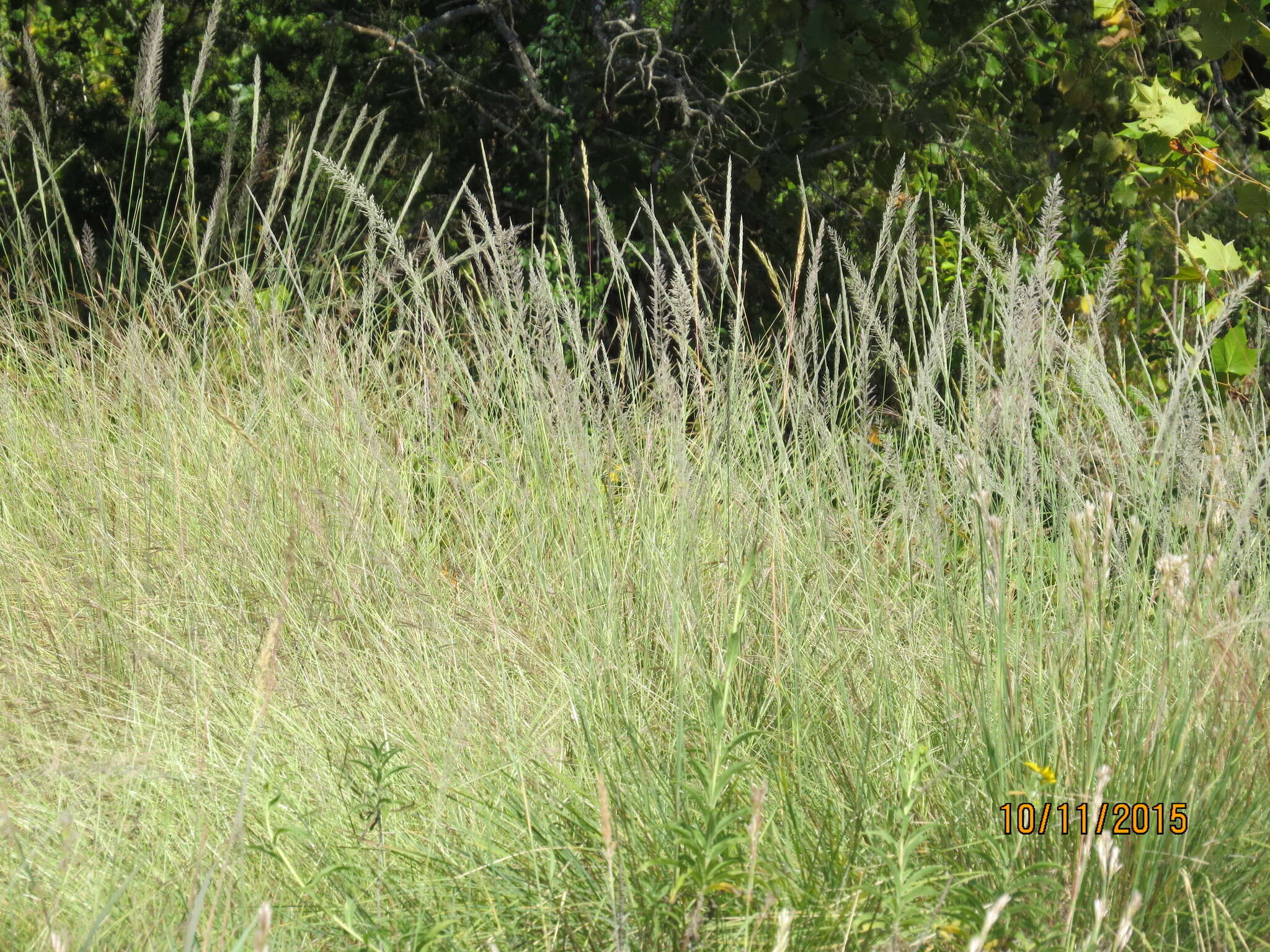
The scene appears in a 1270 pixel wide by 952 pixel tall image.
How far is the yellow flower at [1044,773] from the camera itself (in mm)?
1383

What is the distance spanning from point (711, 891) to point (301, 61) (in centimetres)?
448

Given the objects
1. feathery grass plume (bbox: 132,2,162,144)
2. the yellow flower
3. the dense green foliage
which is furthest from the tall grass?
Result: the dense green foliage

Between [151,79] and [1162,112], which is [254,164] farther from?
[1162,112]

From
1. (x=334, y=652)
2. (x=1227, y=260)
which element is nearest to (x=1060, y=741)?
(x=334, y=652)

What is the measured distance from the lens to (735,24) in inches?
162

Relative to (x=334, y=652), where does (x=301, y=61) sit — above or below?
above

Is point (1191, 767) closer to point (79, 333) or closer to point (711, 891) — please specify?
point (711, 891)

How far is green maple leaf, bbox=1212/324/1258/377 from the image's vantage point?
2734mm

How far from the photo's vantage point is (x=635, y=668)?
6.43 feet

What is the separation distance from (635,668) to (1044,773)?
0.73m

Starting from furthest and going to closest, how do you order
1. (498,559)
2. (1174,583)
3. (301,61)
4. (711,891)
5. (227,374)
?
(301,61), (227,374), (498,559), (1174,583), (711,891)

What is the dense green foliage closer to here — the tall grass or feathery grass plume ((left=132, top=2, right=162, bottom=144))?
feathery grass plume ((left=132, top=2, right=162, bottom=144))

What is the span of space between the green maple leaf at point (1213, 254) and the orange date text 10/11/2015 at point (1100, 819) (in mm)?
1614

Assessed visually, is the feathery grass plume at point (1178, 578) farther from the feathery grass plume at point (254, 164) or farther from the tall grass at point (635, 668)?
the feathery grass plume at point (254, 164)
